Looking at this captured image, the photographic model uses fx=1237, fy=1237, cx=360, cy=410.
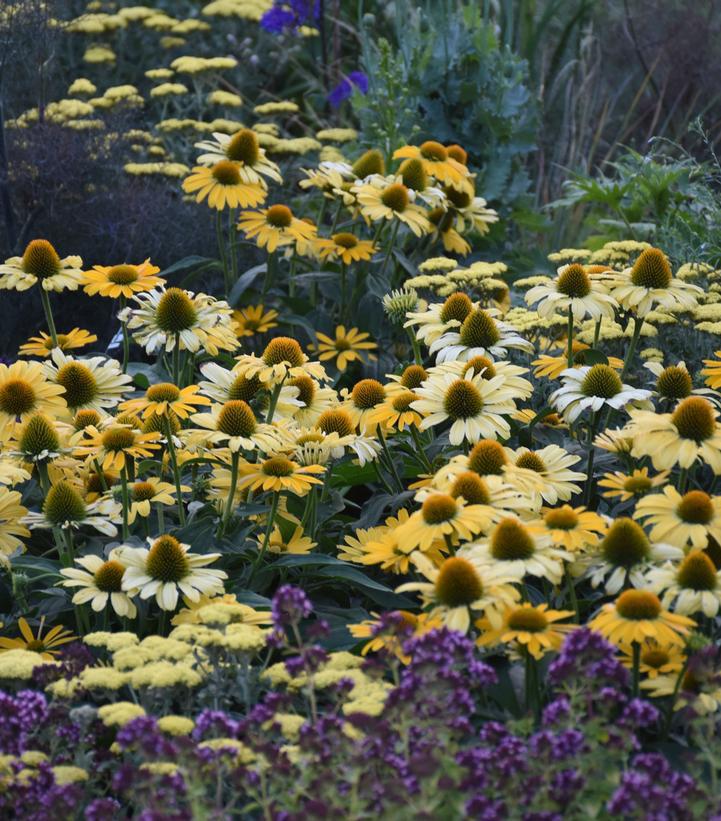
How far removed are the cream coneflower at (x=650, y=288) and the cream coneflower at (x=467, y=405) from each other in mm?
551

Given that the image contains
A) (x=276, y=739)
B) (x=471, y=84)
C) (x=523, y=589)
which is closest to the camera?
(x=276, y=739)

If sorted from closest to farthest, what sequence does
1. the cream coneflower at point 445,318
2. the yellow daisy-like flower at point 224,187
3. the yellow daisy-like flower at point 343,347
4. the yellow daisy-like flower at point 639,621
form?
the yellow daisy-like flower at point 639,621
the cream coneflower at point 445,318
the yellow daisy-like flower at point 224,187
the yellow daisy-like flower at point 343,347

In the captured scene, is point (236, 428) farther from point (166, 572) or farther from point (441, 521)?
point (441, 521)

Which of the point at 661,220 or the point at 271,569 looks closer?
the point at 271,569

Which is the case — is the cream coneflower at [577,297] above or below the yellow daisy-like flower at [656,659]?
above

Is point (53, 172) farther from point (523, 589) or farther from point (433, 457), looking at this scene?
point (523, 589)

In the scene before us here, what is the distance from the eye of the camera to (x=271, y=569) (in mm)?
2928

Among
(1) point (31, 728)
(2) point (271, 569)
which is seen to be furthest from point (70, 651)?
(2) point (271, 569)

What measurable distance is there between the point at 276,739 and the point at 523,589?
619mm

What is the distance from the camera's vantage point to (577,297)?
330 cm

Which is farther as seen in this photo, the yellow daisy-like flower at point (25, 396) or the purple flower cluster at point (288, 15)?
the purple flower cluster at point (288, 15)

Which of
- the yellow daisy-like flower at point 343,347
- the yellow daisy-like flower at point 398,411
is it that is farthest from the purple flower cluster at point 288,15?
the yellow daisy-like flower at point 398,411

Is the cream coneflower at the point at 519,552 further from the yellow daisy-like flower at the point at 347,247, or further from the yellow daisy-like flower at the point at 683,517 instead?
the yellow daisy-like flower at the point at 347,247

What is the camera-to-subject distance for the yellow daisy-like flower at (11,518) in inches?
113
